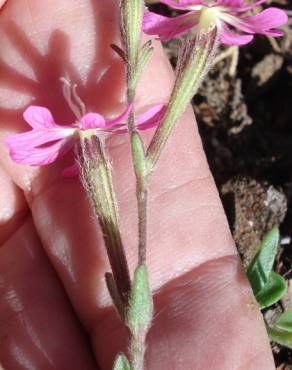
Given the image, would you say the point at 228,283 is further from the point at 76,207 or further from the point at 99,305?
the point at 76,207

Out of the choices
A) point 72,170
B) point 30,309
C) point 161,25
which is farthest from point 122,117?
point 30,309

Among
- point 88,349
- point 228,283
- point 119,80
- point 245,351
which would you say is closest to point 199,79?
point 119,80

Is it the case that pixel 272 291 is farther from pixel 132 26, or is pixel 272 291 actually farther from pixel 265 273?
pixel 132 26

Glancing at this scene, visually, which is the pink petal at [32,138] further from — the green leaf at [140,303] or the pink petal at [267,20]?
the pink petal at [267,20]

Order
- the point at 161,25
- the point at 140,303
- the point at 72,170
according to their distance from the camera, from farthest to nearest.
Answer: the point at 72,170
the point at 161,25
the point at 140,303

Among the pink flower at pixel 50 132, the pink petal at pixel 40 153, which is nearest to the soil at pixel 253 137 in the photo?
the pink flower at pixel 50 132

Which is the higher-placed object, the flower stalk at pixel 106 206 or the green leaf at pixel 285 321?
the flower stalk at pixel 106 206
